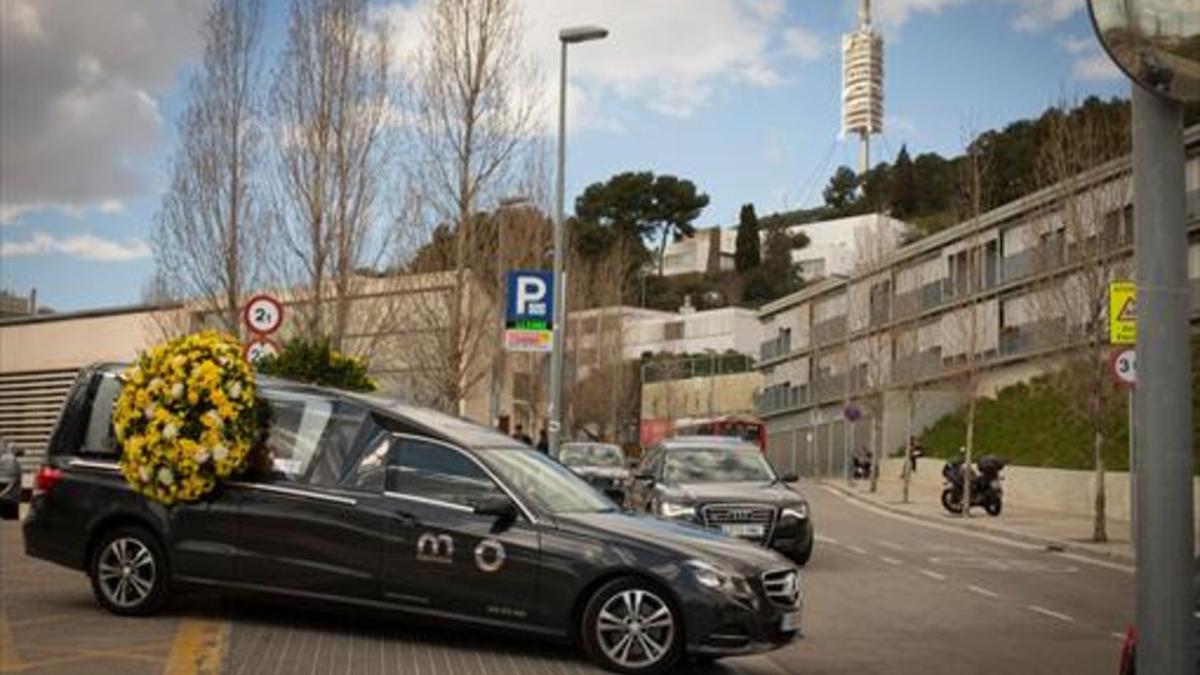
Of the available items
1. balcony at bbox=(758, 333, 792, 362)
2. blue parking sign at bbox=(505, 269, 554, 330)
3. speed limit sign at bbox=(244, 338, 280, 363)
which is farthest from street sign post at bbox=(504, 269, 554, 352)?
balcony at bbox=(758, 333, 792, 362)

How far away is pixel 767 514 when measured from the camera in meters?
16.0

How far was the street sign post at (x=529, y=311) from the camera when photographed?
22.5m

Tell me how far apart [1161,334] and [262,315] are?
14.9 meters

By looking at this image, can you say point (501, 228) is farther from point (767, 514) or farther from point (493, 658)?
point (493, 658)

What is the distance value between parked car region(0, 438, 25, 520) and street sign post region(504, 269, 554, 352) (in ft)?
27.1

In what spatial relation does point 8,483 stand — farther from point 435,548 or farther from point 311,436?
point 435,548

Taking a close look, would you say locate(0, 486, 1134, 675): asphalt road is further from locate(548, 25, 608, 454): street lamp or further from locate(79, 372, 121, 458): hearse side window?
locate(548, 25, 608, 454): street lamp

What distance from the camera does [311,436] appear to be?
9.75 metres

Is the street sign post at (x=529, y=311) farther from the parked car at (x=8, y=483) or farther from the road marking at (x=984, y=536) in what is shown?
the road marking at (x=984, y=536)

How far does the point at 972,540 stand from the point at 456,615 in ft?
59.6

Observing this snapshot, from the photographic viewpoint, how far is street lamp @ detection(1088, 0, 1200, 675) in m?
4.48

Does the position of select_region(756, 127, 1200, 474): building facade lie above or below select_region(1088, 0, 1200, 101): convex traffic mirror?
above

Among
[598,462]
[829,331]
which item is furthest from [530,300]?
[829,331]

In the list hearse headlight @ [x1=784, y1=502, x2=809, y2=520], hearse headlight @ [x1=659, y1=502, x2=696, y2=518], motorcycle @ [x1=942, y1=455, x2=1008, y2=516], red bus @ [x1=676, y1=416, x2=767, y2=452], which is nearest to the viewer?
hearse headlight @ [x1=659, y1=502, x2=696, y2=518]
